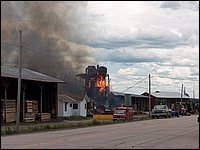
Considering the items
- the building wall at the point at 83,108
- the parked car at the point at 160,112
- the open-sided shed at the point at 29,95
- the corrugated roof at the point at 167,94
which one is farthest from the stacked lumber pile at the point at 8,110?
the corrugated roof at the point at 167,94

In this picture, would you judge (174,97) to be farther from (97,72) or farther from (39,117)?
(39,117)

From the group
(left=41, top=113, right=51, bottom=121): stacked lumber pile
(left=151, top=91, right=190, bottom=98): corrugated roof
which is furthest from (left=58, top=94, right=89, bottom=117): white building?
(left=151, top=91, right=190, bottom=98): corrugated roof

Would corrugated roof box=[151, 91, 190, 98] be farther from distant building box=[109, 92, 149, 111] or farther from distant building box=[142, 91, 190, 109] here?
distant building box=[109, 92, 149, 111]

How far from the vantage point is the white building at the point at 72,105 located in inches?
2677

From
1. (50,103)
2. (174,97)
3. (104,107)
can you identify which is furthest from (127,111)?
(174,97)

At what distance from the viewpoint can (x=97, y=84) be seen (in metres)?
81.5

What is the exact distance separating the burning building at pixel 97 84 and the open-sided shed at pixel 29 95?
77.3 ft

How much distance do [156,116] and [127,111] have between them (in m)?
9.16

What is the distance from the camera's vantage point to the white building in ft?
223

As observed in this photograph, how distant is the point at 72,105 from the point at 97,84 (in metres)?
9.92

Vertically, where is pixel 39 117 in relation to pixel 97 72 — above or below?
below

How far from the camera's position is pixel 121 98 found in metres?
92.9

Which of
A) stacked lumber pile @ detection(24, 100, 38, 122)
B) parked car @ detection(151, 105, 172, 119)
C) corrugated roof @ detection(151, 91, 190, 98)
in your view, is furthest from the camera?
corrugated roof @ detection(151, 91, 190, 98)

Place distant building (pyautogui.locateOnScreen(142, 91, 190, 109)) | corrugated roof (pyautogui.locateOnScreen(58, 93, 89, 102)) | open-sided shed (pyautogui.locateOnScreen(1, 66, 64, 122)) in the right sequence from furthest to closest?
distant building (pyautogui.locateOnScreen(142, 91, 190, 109)), corrugated roof (pyautogui.locateOnScreen(58, 93, 89, 102)), open-sided shed (pyautogui.locateOnScreen(1, 66, 64, 122))
